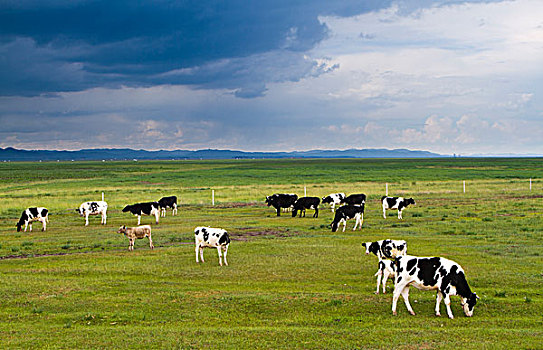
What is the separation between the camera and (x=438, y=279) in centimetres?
1261

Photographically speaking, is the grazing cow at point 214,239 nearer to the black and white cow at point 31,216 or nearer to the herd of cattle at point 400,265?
the herd of cattle at point 400,265

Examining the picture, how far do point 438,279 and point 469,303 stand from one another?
3.77 feet

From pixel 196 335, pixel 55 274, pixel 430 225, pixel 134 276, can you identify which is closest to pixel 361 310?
pixel 196 335

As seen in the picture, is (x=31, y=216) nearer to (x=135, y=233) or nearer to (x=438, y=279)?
(x=135, y=233)

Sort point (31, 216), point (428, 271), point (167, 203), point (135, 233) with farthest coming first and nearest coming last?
point (167, 203) < point (31, 216) < point (135, 233) < point (428, 271)

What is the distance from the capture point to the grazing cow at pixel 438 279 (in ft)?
41.3

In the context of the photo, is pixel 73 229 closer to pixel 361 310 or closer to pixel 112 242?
pixel 112 242

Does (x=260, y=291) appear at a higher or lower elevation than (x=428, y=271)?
lower

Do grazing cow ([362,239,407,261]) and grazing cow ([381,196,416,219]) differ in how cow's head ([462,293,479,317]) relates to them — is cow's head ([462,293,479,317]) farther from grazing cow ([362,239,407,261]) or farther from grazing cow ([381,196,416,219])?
grazing cow ([381,196,416,219])

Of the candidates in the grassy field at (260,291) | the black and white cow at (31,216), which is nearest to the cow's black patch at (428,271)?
the grassy field at (260,291)

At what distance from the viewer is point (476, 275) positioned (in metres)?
17.5

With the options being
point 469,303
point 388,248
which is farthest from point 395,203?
point 469,303

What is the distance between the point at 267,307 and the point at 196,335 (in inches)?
110

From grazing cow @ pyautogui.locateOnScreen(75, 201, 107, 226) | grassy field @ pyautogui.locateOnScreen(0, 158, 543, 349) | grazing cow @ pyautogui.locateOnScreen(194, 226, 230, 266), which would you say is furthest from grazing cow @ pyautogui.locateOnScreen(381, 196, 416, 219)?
grazing cow @ pyautogui.locateOnScreen(75, 201, 107, 226)
